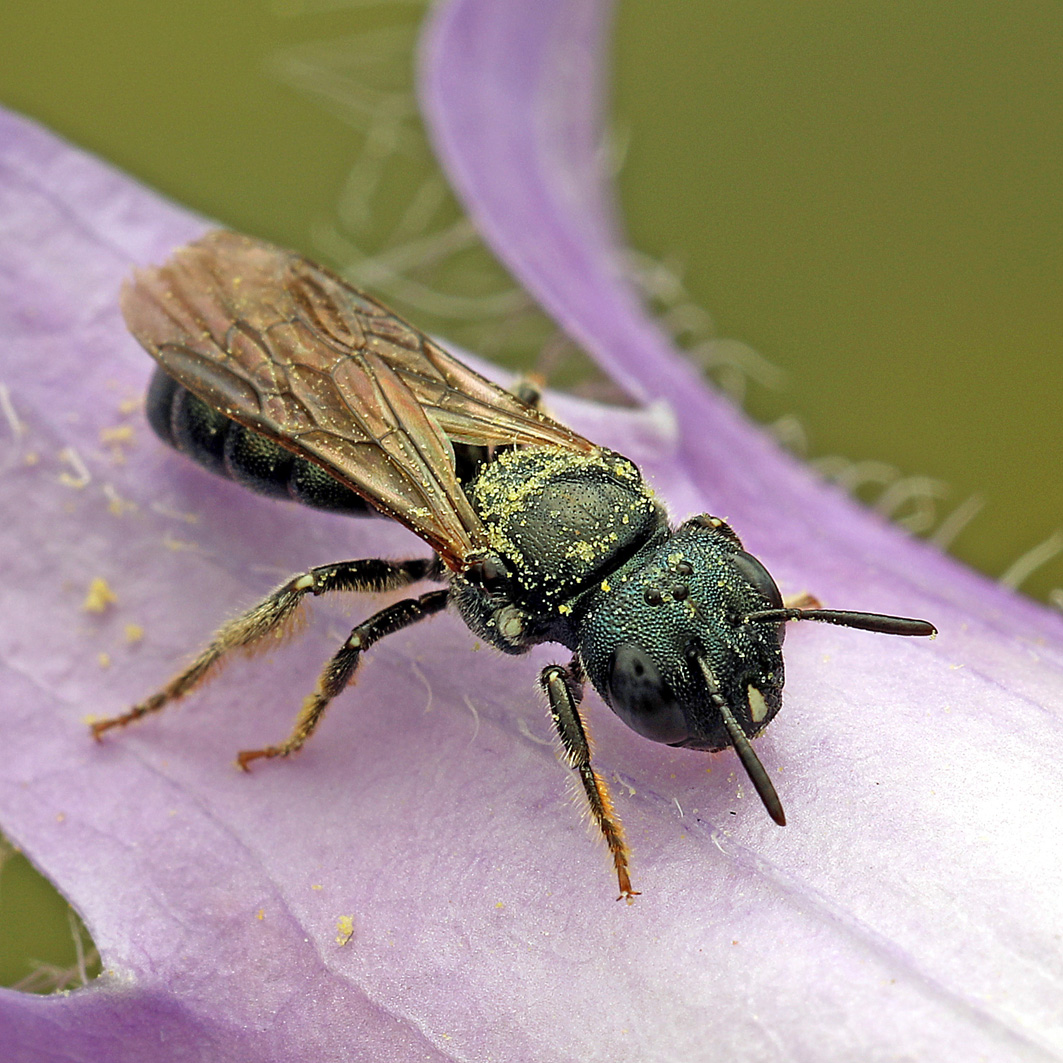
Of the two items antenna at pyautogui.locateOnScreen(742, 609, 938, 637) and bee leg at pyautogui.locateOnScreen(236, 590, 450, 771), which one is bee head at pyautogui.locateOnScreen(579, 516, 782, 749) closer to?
antenna at pyautogui.locateOnScreen(742, 609, 938, 637)

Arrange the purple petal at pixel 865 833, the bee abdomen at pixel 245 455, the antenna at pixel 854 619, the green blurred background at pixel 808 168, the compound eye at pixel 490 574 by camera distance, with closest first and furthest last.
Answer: the purple petal at pixel 865 833, the antenna at pixel 854 619, the compound eye at pixel 490 574, the bee abdomen at pixel 245 455, the green blurred background at pixel 808 168

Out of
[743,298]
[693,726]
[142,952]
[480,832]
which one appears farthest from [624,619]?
[743,298]

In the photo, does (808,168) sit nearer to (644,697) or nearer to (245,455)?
(245,455)

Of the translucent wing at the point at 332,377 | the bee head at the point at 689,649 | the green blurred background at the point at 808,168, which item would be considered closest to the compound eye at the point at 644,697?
the bee head at the point at 689,649

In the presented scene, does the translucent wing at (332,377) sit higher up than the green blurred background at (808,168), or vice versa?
the translucent wing at (332,377)

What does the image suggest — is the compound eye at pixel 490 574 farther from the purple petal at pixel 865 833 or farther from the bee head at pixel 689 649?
the purple petal at pixel 865 833

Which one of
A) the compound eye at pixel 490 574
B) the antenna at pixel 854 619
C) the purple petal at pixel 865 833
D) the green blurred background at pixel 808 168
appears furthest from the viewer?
the green blurred background at pixel 808 168

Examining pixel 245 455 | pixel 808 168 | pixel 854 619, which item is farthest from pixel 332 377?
pixel 808 168

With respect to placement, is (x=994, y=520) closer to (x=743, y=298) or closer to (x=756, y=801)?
(x=743, y=298)
